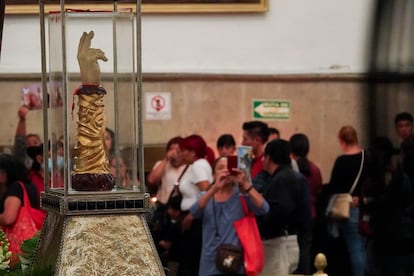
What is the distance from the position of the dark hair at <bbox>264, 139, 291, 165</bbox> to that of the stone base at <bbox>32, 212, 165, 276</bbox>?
A: 556cm

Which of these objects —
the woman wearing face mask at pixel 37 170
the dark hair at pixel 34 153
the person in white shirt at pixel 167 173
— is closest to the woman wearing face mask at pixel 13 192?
the woman wearing face mask at pixel 37 170

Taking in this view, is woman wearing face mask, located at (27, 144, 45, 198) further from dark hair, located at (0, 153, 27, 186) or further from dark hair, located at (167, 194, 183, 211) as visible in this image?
dark hair, located at (167, 194, 183, 211)

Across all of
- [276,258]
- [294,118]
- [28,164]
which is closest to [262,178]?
[276,258]

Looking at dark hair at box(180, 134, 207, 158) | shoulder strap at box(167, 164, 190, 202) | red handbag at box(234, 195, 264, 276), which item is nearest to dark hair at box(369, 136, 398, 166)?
red handbag at box(234, 195, 264, 276)

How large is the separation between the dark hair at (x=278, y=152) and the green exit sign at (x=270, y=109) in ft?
14.6

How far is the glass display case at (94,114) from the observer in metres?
5.21

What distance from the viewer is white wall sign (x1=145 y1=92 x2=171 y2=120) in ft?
49.0

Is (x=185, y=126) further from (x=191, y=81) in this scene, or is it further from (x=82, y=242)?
(x=82, y=242)

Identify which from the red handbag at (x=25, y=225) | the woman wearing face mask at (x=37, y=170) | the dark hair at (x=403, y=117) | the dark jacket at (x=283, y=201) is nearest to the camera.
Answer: the red handbag at (x=25, y=225)

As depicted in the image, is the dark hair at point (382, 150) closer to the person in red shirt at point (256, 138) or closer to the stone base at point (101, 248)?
the person in red shirt at point (256, 138)

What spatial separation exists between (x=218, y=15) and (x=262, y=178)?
4770mm

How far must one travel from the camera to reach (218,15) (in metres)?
15.3

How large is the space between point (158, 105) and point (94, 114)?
9.77 m

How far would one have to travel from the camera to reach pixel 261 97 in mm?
15289
